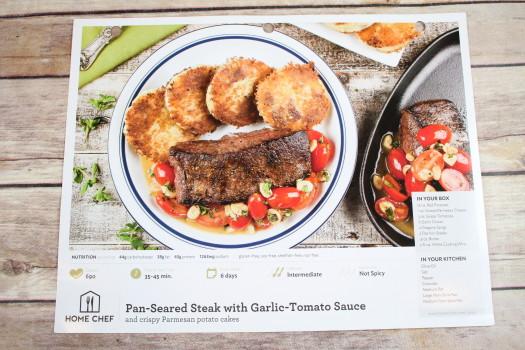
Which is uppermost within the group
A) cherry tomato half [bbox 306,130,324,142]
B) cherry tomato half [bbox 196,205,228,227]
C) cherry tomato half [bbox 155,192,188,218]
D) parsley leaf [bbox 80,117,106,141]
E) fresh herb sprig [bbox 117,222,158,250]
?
parsley leaf [bbox 80,117,106,141]

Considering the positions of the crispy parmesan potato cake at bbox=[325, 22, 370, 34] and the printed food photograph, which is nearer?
the printed food photograph

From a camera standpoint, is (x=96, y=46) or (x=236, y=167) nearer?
(x=236, y=167)

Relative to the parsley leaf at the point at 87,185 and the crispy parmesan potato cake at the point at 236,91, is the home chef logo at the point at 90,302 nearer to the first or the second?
the parsley leaf at the point at 87,185

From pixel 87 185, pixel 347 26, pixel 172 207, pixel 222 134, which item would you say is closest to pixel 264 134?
pixel 222 134

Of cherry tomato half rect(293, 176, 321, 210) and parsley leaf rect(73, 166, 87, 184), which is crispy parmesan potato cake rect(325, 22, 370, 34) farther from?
parsley leaf rect(73, 166, 87, 184)

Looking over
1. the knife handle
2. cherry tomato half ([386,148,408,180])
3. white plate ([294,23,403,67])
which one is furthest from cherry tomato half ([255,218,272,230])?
the knife handle

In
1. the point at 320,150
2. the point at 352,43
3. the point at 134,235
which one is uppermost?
the point at 352,43

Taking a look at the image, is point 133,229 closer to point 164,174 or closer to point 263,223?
point 164,174

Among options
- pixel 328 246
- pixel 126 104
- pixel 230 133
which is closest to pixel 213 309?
pixel 328 246
